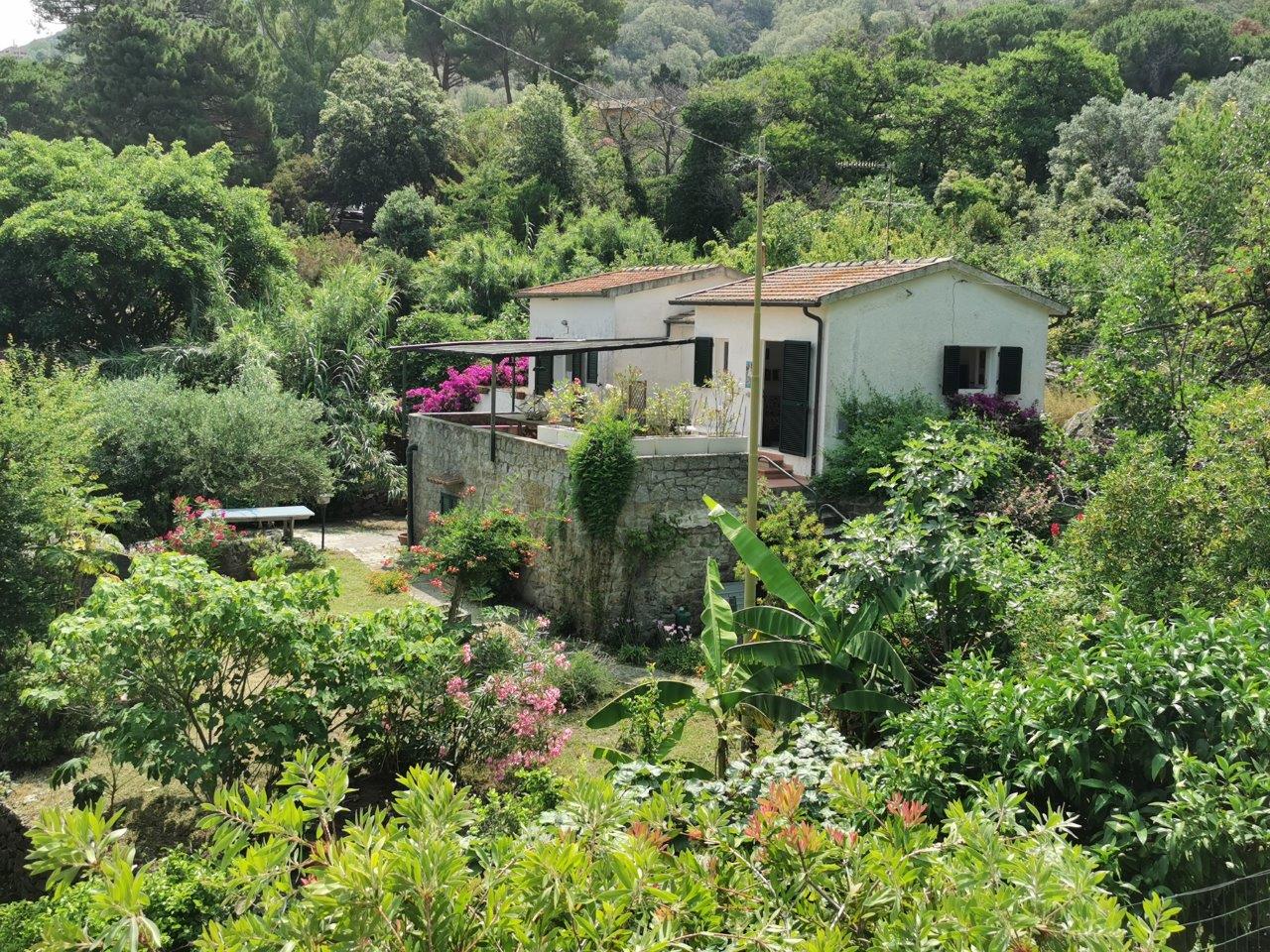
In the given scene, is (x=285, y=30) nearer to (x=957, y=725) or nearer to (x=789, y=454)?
(x=789, y=454)

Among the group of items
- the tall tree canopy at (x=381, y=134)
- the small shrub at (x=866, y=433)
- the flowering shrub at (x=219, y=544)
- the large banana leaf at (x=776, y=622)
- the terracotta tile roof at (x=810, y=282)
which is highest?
the tall tree canopy at (x=381, y=134)

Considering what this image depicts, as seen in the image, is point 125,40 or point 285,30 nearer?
point 125,40

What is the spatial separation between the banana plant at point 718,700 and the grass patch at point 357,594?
26.2 ft

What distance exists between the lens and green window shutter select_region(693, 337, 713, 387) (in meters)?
22.0

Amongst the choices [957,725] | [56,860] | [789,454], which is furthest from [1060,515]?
[56,860]

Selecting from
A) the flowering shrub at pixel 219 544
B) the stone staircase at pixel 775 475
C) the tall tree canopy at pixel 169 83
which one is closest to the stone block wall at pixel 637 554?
the stone staircase at pixel 775 475

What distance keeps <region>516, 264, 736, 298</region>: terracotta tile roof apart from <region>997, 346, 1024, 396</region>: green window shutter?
7177 mm

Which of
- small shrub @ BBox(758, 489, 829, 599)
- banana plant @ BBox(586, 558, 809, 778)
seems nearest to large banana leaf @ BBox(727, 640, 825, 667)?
banana plant @ BBox(586, 558, 809, 778)

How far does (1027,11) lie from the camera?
68250mm

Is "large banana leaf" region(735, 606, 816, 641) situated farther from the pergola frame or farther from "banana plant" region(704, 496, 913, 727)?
the pergola frame

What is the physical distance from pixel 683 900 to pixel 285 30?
218 feet

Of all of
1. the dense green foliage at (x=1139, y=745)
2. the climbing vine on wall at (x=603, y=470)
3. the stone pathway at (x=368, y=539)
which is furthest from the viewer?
the stone pathway at (x=368, y=539)

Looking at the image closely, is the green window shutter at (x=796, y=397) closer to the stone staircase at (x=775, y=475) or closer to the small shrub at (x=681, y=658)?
the stone staircase at (x=775, y=475)

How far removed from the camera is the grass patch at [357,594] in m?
18.9
